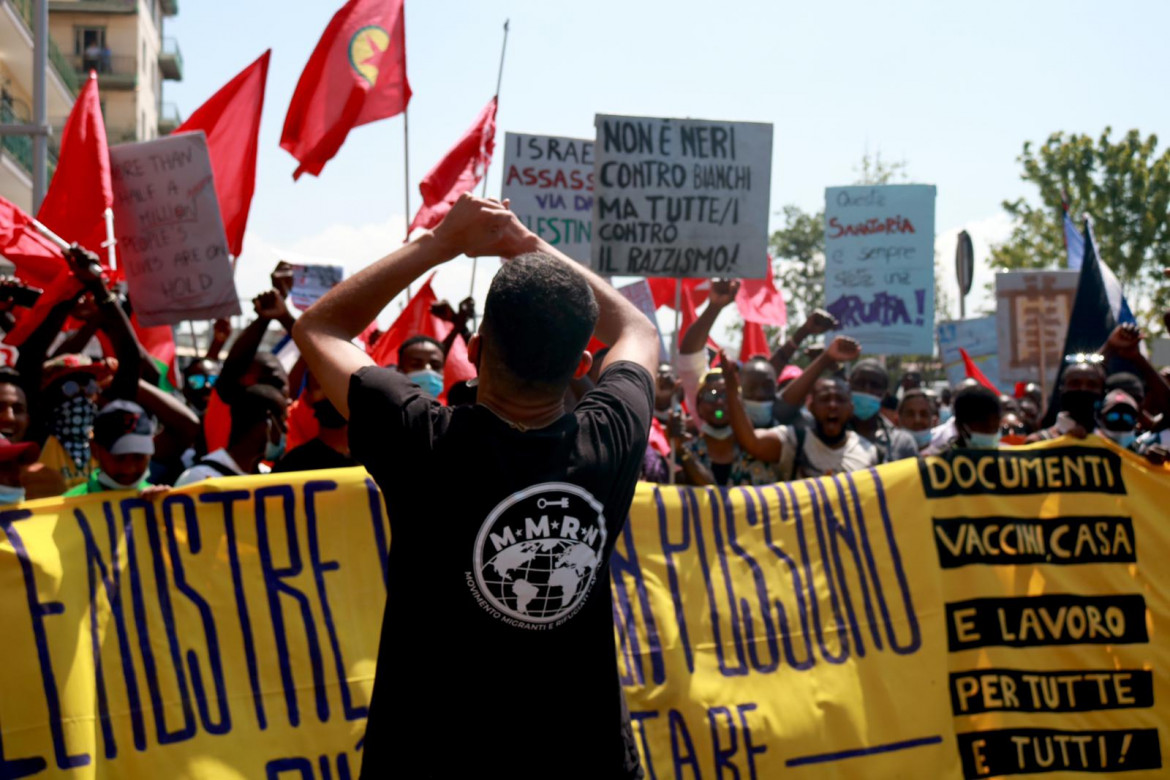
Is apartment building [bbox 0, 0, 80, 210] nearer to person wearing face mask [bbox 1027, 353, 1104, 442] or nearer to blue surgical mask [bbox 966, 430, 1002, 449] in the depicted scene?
person wearing face mask [bbox 1027, 353, 1104, 442]

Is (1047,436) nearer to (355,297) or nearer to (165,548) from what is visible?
(165,548)

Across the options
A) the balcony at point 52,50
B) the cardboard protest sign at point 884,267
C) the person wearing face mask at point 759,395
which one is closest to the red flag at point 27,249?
the person wearing face mask at point 759,395

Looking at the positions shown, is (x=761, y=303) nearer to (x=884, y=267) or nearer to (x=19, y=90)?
(x=884, y=267)

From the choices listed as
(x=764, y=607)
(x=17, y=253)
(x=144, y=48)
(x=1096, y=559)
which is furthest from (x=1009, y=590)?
(x=144, y=48)

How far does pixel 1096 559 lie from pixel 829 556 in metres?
1.12

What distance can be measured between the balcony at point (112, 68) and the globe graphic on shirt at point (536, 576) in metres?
49.1

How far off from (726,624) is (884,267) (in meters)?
6.04

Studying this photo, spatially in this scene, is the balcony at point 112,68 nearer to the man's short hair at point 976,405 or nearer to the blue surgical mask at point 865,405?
the blue surgical mask at point 865,405

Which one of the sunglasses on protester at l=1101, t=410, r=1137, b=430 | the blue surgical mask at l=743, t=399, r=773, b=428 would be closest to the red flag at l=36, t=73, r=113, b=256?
the blue surgical mask at l=743, t=399, r=773, b=428

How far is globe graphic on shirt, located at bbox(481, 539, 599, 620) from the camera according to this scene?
7.07 feet

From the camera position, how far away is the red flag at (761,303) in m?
9.53

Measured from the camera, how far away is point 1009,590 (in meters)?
4.91

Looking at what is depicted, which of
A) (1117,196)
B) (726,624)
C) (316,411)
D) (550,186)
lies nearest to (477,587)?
(726,624)

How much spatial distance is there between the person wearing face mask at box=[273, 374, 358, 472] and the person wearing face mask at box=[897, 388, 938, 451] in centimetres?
361
